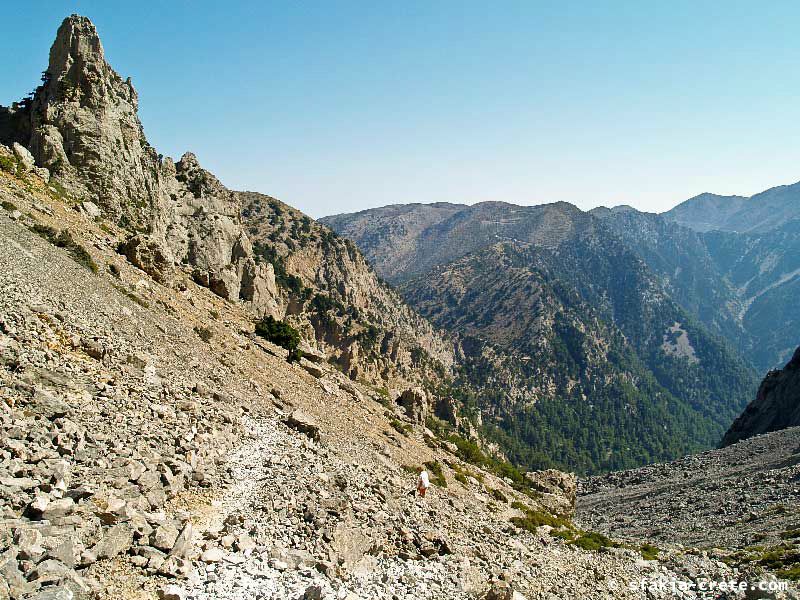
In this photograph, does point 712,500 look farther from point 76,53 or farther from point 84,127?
point 76,53

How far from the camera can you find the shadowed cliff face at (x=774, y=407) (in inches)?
3278

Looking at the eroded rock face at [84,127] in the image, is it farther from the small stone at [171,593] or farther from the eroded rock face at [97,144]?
the small stone at [171,593]

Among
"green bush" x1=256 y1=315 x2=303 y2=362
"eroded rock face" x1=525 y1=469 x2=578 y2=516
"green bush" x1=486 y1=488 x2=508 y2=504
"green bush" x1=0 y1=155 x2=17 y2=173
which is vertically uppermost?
"green bush" x1=0 y1=155 x2=17 y2=173

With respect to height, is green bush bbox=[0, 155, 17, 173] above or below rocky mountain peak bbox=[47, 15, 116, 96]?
below

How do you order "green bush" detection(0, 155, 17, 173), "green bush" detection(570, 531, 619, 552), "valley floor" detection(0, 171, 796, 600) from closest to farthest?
"valley floor" detection(0, 171, 796, 600) → "green bush" detection(570, 531, 619, 552) → "green bush" detection(0, 155, 17, 173)

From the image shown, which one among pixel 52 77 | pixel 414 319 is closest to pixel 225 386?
pixel 52 77

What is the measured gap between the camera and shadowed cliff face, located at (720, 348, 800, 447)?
8325 centimetres

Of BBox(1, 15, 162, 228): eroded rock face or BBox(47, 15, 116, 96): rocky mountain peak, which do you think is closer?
BBox(1, 15, 162, 228): eroded rock face

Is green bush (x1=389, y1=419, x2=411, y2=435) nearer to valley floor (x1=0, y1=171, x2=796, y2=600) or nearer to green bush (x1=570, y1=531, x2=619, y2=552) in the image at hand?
valley floor (x1=0, y1=171, x2=796, y2=600)

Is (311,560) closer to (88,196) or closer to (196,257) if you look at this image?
(88,196)

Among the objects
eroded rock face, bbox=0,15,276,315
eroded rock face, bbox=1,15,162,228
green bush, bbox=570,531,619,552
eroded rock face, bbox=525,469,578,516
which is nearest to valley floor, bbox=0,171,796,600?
green bush, bbox=570,531,619,552

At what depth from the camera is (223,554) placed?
1150cm

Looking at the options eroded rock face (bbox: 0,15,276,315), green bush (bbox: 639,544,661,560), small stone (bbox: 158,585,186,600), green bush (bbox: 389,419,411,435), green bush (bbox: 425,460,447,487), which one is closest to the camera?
small stone (bbox: 158,585,186,600)

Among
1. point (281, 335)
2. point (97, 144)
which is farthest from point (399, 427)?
point (97, 144)
